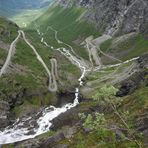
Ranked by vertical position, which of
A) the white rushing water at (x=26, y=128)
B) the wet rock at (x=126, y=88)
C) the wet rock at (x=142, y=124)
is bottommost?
the wet rock at (x=142, y=124)

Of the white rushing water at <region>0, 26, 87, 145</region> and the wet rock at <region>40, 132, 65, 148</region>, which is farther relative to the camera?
the white rushing water at <region>0, 26, 87, 145</region>

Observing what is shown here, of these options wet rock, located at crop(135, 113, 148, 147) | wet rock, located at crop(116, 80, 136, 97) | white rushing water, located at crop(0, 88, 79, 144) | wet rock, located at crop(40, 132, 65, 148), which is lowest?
wet rock, located at crop(135, 113, 148, 147)

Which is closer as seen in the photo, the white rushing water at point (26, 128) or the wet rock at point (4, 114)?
the white rushing water at point (26, 128)

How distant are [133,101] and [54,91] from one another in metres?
77.1

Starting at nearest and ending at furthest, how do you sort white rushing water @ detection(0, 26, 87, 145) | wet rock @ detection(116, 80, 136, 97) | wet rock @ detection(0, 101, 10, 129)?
white rushing water @ detection(0, 26, 87, 145)
wet rock @ detection(0, 101, 10, 129)
wet rock @ detection(116, 80, 136, 97)

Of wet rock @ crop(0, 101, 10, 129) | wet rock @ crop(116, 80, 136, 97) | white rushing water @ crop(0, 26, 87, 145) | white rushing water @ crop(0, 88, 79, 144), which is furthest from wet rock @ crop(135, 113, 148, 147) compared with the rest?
wet rock @ crop(0, 101, 10, 129)

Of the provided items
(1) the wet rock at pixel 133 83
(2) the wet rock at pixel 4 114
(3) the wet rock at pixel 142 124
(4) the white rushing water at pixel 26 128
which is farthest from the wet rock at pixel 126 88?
(3) the wet rock at pixel 142 124

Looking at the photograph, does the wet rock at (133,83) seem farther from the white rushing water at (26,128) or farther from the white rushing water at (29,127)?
the white rushing water at (26,128)

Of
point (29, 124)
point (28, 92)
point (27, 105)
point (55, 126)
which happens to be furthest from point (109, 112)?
point (28, 92)

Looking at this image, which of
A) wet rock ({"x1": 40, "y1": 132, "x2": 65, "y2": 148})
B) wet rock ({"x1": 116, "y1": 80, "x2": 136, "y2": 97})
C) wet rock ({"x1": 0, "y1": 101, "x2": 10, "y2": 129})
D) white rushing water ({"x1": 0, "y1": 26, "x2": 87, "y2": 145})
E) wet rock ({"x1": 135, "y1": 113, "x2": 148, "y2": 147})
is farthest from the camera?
wet rock ({"x1": 116, "y1": 80, "x2": 136, "y2": 97})

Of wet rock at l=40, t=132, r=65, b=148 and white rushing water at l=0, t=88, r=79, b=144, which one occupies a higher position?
white rushing water at l=0, t=88, r=79, b=144

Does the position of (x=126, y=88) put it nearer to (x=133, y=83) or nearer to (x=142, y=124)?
(x=133, y=83)

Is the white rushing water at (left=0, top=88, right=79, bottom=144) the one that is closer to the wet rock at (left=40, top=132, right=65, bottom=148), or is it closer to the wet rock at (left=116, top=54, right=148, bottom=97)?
the wet rock at (left=116, top=54, right=148, bottom=97)

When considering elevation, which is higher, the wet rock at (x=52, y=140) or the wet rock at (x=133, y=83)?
the wet rock at (x=133, y=83)
